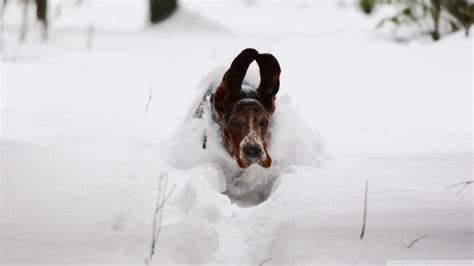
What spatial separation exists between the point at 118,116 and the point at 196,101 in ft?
2.07

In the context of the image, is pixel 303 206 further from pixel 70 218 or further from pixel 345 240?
pixel 70 218

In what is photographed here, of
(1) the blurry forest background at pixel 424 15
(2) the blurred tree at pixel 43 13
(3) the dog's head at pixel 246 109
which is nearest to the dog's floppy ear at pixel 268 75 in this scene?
(3) the dog's head at pixel 246 109

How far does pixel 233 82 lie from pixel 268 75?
0.85 ft

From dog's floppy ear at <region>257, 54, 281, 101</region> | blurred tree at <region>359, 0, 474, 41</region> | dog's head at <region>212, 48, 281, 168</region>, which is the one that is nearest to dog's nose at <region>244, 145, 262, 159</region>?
dog's head at <region>212, 48, 281, 168</region>

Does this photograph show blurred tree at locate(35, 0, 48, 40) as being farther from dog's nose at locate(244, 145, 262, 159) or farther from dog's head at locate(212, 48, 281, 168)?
dog's nose at locate(244, 145, 262, 159)

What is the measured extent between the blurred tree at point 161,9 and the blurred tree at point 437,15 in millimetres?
4994

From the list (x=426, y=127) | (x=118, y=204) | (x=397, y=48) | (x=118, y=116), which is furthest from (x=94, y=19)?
(x=118, y=204)

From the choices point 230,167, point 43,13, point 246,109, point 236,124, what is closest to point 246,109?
point 246,109

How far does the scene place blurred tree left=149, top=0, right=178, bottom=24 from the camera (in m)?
12.1

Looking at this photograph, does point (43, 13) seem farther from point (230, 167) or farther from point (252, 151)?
point (252, 151)

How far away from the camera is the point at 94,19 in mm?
13828

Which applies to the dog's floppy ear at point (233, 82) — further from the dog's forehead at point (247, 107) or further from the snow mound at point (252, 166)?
the snow mound at point (252, 166)

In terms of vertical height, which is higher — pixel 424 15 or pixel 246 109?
pixel 246 109

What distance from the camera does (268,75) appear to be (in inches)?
139
